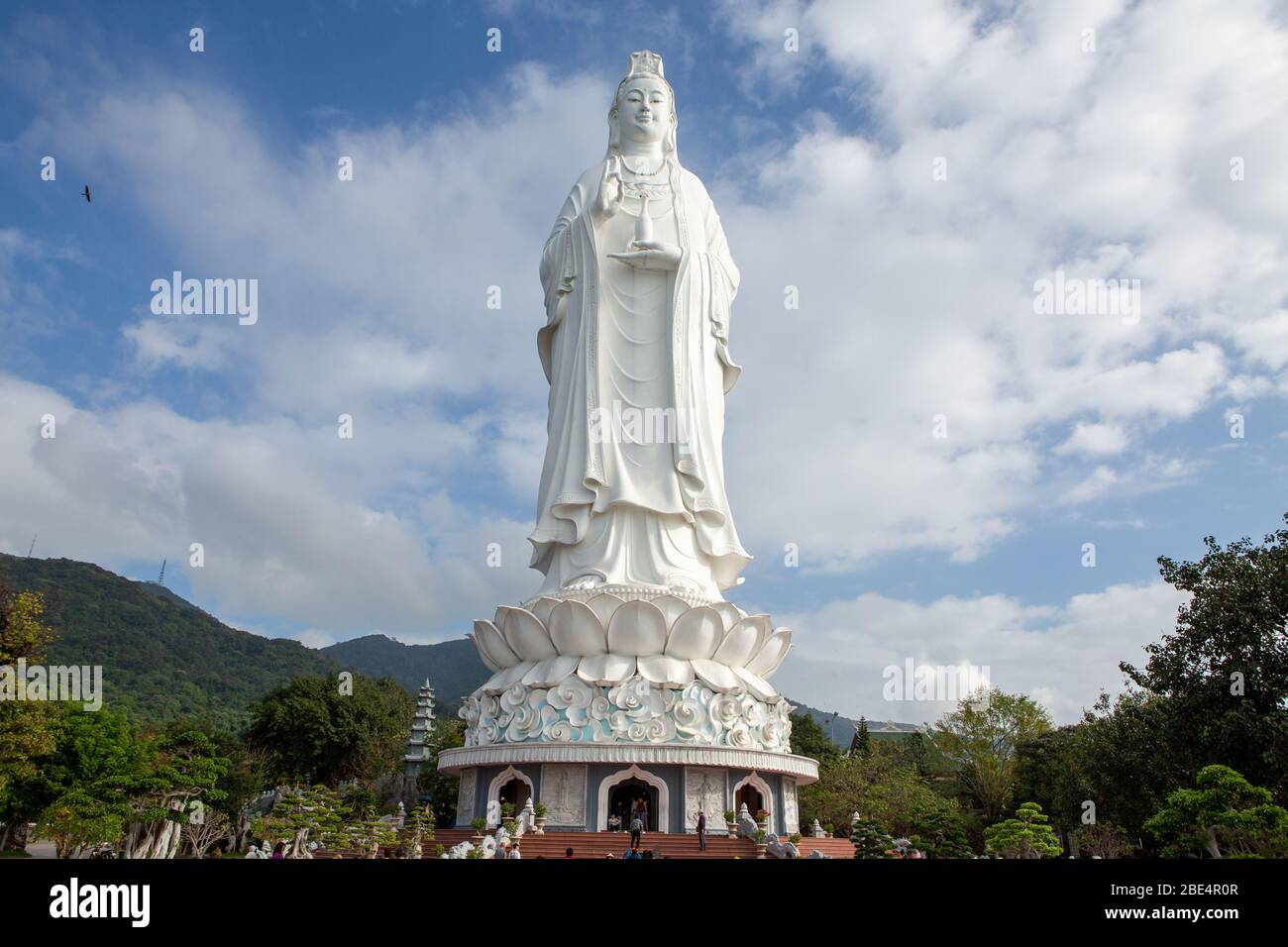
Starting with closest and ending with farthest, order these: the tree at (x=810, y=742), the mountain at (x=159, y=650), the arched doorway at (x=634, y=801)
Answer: the arched doorway at (x=634, y=801) → the tree at (x=810, y=742) → the mountain at (x=159, y=650)

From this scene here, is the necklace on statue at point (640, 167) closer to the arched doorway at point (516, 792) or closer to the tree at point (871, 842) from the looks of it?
the arched doorway at point (516, 792)

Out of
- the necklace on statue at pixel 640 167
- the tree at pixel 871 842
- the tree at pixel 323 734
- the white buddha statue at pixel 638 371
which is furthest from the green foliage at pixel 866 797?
the necklace on statue at pixel 640 167

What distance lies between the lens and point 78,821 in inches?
614

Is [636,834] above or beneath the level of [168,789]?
above

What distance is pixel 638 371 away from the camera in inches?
661

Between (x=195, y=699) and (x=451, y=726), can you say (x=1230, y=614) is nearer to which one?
(x=451, y=726)

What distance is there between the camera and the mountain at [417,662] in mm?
86062

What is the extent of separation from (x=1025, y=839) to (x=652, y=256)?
10705mm

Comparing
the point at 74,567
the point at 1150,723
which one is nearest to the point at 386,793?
the point at 1150,723

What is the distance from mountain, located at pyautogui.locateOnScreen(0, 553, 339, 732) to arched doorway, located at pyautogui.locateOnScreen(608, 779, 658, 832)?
27.2 m

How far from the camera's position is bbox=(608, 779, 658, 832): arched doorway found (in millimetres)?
13305

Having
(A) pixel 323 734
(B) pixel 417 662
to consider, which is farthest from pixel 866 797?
(B) pixel 417 662

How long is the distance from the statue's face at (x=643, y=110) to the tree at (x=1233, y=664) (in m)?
11.8

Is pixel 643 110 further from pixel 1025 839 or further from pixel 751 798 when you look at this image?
pixel 1025 839
